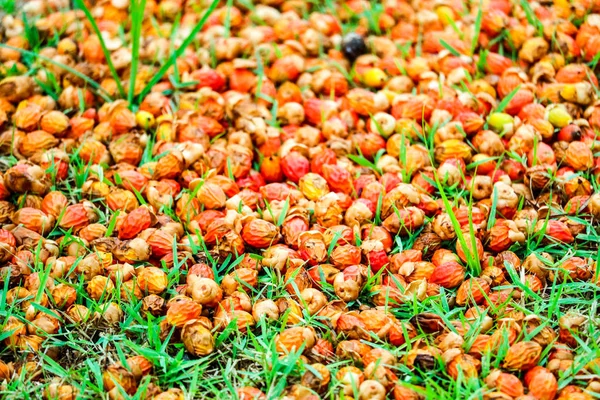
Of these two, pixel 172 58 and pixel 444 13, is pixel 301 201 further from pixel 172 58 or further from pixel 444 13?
pixel 444 13

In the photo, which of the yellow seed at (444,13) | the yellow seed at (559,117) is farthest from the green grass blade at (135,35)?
the yellow seed at (559,117)

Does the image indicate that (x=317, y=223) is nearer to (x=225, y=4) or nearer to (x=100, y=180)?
(x=100, y=180)

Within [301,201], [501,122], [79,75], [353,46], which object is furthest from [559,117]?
[79,75]

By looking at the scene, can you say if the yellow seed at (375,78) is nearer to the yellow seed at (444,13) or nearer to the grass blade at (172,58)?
the yellow seed at (444,13)

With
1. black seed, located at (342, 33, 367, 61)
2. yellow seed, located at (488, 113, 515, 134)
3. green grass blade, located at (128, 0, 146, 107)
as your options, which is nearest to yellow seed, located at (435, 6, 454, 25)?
black seed, located at (342, 33, 367, 61)

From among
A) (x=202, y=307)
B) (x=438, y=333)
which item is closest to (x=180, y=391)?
(x=202, y=307)

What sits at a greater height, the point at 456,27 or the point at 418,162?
the point at 456,27
